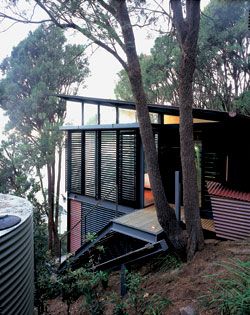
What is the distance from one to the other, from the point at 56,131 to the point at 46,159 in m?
1.41

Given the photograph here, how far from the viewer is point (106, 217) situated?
834 cm

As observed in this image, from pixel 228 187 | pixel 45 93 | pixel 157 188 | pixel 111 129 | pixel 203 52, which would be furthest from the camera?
pixel 45 93

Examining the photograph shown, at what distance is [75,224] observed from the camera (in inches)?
375

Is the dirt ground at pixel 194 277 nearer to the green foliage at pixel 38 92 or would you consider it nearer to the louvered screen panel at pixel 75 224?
the louvered screen panel at pixel 75 224

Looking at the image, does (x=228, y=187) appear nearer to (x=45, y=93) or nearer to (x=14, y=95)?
(x=45, y=93)

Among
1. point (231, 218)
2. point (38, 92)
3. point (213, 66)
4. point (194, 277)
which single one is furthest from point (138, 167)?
point (213, 66)

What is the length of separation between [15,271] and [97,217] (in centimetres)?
641

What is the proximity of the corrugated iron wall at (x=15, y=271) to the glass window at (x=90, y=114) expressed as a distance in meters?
6.40

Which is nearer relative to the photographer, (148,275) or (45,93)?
(148,275)

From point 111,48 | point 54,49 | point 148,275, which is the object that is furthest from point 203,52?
point 148,275

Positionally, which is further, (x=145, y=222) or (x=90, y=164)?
(x=90, y=164)

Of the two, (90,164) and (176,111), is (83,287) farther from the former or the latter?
(90,164)

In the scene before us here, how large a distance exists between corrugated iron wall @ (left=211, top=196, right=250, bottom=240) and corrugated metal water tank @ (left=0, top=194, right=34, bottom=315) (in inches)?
143

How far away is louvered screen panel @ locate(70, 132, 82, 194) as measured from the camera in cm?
929
